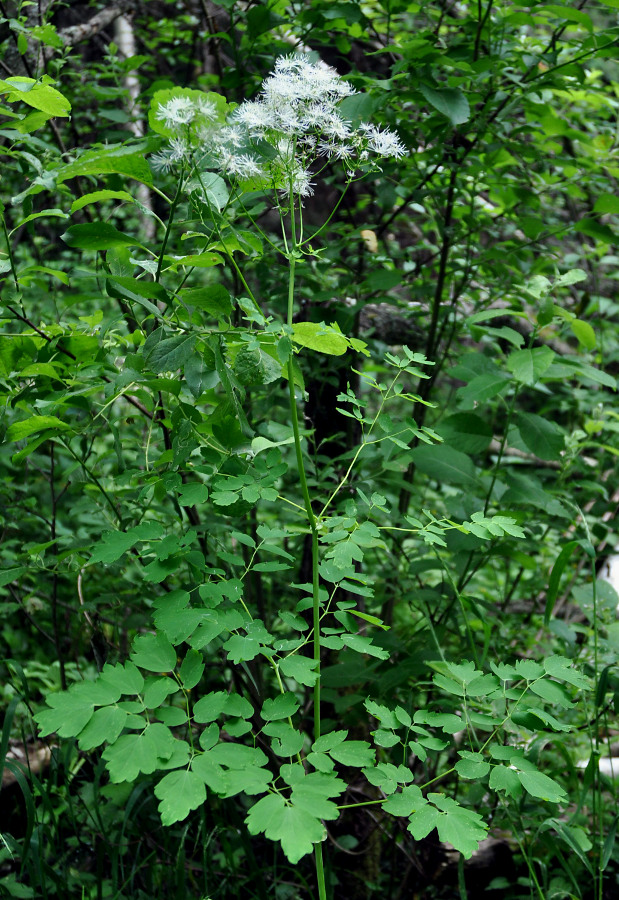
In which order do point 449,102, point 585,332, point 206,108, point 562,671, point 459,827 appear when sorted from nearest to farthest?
point 459,827
point 206,108
point 562,671
point 449,102
point 585,332

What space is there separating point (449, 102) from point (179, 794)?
1.55m

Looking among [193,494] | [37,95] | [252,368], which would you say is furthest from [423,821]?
[37,95]

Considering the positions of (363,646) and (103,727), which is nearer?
(103,727)

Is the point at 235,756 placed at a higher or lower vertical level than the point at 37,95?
lower

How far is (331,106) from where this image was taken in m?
1.16

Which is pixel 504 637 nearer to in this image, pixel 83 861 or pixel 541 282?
pixel 541 282

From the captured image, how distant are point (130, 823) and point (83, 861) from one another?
312 millimetres

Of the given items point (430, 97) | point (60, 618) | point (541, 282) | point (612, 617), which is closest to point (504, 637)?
point (612, 617)

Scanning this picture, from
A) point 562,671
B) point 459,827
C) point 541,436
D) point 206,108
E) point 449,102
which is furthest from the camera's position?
point 541,436

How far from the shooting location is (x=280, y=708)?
3.51 feet

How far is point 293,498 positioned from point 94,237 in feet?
3.38

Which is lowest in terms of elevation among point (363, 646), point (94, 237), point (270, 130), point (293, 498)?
point (293, 498)

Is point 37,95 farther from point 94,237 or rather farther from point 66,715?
point 66,715

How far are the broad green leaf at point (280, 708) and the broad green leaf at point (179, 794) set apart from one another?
15 cm
